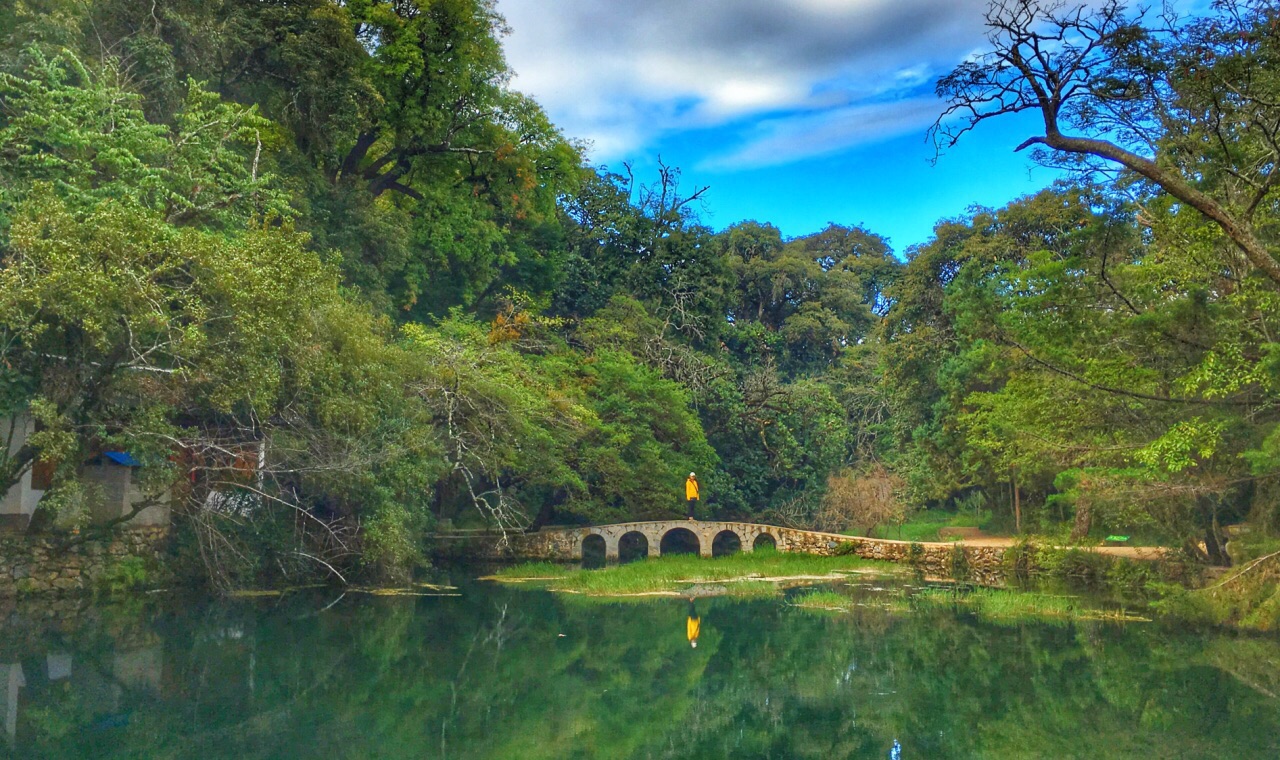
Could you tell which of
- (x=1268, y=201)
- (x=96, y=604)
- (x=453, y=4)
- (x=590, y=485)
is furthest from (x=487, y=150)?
(x=1268, y=201)

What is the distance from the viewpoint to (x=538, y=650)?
41.7 ft

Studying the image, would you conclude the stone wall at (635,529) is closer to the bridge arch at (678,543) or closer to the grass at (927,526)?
the bridge arch at (678,543)

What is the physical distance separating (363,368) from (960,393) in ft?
48.8

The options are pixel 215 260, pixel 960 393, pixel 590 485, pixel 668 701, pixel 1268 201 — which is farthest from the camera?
pixel 590 485

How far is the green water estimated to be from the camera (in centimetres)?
819

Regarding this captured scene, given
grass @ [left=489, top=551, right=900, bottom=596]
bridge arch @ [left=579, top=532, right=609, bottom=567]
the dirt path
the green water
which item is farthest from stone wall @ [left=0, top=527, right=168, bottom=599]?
the dirt path

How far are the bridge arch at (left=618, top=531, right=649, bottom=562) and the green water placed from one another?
37.8 feet

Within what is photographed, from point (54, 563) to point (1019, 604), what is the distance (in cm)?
1527

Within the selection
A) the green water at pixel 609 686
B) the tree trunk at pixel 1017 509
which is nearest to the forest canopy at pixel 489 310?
the tree trunk at pixel 1017 509

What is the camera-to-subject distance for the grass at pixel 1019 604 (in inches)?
599

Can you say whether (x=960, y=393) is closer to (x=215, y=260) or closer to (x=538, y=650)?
(x=538, y=650)

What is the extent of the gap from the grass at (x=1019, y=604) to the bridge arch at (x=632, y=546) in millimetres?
10476

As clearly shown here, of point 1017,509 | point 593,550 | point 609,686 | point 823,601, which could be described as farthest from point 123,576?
point 1017,509

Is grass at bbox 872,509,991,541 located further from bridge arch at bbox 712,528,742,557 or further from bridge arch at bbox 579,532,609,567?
bridge arch at bbox 579,532,609,567
